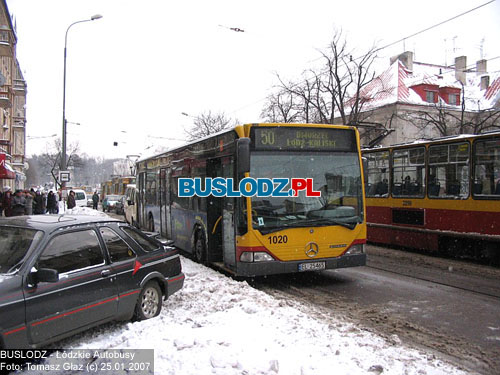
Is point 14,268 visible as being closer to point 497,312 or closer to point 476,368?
point 476,368

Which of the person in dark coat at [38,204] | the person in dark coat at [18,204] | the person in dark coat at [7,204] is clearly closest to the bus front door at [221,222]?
the person in dark coat at [18,204]

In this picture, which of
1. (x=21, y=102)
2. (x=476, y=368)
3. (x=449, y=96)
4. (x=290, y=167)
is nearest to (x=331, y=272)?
(x=290, y=167)

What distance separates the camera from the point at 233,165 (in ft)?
28.3

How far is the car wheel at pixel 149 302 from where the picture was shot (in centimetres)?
587

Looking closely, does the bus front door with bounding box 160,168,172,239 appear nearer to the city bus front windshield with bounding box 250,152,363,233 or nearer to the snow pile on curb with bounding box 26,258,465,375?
the city bus front windshield with bounding box 250,152,363,233

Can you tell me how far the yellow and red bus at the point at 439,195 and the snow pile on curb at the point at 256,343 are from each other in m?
4.18

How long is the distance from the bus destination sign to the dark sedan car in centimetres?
286

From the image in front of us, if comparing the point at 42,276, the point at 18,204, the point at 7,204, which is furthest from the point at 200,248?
the point at 7,204

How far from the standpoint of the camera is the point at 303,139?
27.6 feet

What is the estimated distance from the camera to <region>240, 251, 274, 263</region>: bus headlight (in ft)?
26.1

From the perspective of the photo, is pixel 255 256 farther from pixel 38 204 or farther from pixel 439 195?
pixel 38 204

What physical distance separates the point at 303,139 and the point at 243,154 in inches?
53.2

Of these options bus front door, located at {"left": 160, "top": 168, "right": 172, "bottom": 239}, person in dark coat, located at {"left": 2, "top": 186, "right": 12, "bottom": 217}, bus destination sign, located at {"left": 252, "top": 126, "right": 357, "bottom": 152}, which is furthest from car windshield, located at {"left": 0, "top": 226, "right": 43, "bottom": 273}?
person in dark coat, located at {"left": 2, "top": 186, "right": 12, "bottom": 217}

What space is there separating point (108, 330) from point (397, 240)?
9.83 meters
